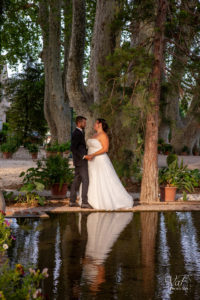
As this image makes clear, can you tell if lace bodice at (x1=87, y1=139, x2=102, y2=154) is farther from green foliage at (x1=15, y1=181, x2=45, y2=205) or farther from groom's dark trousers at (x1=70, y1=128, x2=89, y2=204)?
green foliage at (x1=15, y1=181, x2=45, y2=205)

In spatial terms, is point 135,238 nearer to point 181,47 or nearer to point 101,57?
point 181,47

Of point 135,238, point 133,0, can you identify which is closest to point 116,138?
point 133,0

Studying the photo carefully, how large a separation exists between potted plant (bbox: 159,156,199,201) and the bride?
178 centimetres

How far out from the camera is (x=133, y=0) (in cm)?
1338

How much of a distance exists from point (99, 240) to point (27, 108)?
102 ft

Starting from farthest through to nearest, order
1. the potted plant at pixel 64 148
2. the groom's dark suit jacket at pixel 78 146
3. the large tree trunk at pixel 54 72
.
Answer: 1. the potted plant at pixel 64 148
2. the large tree trunk at pixel 54 72
3. the groom's dark suit jacket at pixel 78 146

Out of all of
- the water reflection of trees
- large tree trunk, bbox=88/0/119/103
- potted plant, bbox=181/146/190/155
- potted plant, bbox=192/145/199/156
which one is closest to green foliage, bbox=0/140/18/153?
potted plant, bbox=181/146/190/155

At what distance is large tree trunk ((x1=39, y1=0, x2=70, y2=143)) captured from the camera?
1020 inches

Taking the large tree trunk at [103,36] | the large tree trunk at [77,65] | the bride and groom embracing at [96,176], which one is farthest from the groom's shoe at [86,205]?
the large tree trunk at [77,65]

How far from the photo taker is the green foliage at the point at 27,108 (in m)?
38.7

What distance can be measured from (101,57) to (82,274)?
10763 millimetres

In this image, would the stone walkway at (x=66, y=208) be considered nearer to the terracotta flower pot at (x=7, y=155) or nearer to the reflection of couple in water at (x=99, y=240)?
the reflection of couple in water at (x=99, y=240)

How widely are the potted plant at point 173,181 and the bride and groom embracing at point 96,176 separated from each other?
6.01 ft

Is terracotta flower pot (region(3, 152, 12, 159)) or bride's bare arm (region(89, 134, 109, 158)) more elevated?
terracotta flower pot (region(3, 152, 12, 159))
